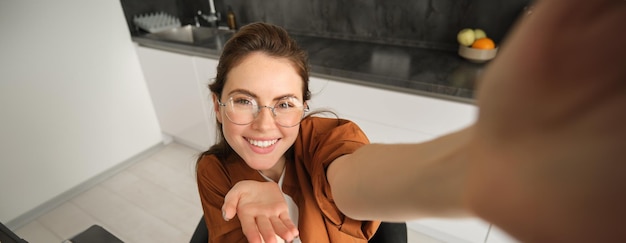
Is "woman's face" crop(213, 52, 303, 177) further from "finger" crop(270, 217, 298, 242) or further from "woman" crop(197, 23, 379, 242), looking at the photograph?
"finger" crop(270, 217, 298, 242)

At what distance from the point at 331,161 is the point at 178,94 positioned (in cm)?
182

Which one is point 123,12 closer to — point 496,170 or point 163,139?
point 163,139

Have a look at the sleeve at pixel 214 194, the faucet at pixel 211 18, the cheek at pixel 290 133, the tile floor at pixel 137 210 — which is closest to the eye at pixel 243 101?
the cheek at pixel 290 133

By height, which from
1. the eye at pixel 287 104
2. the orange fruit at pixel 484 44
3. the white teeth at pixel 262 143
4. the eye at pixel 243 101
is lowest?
the white teeth at pixel 262 143

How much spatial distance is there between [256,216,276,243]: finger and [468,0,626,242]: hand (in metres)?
0.34

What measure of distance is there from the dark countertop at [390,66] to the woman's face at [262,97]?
0.68 metres

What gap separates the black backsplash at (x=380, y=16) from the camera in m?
1.62

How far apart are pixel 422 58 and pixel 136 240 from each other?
1.84 metres

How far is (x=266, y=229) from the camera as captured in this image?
0.48 m

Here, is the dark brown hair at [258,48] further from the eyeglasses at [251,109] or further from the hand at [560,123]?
the hand at [560,123]

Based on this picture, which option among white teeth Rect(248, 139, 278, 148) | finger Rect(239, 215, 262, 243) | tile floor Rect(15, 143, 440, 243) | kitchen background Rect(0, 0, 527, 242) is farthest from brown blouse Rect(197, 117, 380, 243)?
tile floor Rect(15, 143, 440, 243)

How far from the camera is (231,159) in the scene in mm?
941

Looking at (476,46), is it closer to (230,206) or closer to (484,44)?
(484,44)

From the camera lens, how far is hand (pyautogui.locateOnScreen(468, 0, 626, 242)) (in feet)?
0.44
